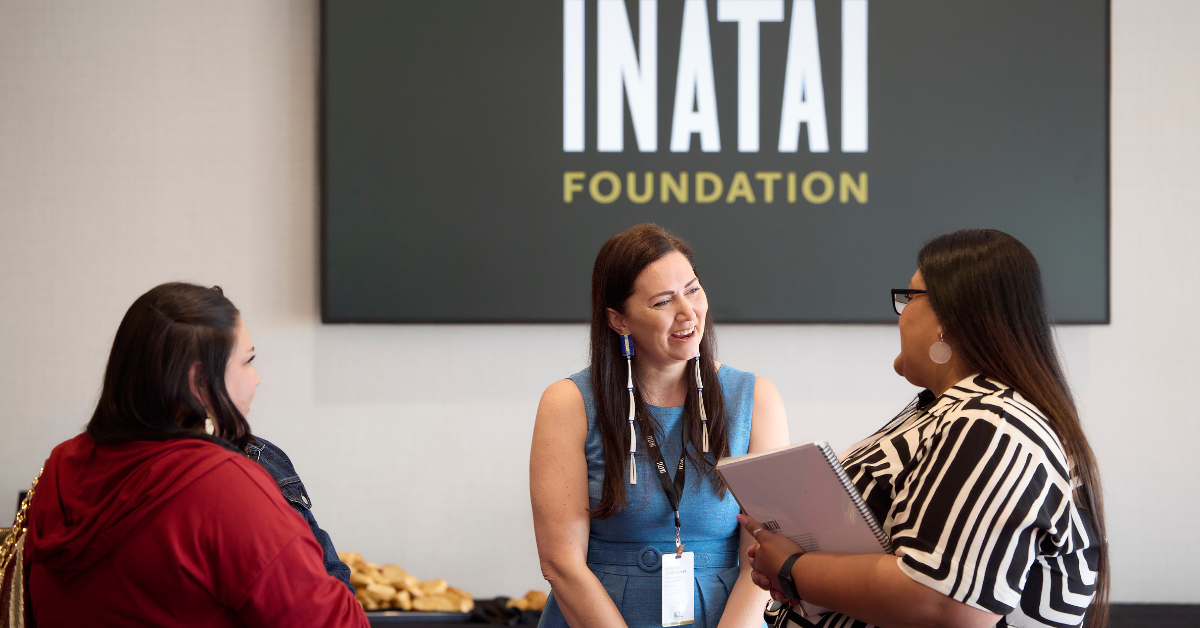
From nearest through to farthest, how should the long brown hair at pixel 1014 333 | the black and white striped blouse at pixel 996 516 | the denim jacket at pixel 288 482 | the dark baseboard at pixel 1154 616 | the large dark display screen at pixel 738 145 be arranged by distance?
the black and white striped blouse at pixel 996 516 < the long brown hair at pixel 1014 333 < the denim jacket at pixel 288 482 < the dark baseboard at pixel 1154 616 < the large dark display screen at pixel 738 145

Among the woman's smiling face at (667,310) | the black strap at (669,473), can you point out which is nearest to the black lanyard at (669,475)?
the black strap at (669,473)

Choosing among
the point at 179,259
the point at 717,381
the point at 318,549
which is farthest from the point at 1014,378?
the point at 179,259

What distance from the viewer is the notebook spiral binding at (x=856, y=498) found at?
1.14 metres

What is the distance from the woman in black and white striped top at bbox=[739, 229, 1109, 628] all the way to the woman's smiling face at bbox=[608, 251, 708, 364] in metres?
0.46

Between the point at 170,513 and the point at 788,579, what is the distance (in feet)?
3.00

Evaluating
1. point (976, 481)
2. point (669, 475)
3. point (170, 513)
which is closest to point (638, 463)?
point (669, 475)

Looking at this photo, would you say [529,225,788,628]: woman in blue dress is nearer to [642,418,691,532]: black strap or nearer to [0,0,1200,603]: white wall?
[642,418,691,532]: black strap

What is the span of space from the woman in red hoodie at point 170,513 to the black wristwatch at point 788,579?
26.4 inches

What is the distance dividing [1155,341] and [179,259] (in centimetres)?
365

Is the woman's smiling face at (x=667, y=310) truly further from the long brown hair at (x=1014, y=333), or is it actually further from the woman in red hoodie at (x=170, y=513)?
the woman in red hoodie at (x=170, y=513)

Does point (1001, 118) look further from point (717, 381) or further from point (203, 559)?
point (203, 559)

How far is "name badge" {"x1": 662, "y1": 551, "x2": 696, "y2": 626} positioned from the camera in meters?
1.65

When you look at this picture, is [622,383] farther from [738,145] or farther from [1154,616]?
[1154,616]

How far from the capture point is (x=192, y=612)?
1.17m
